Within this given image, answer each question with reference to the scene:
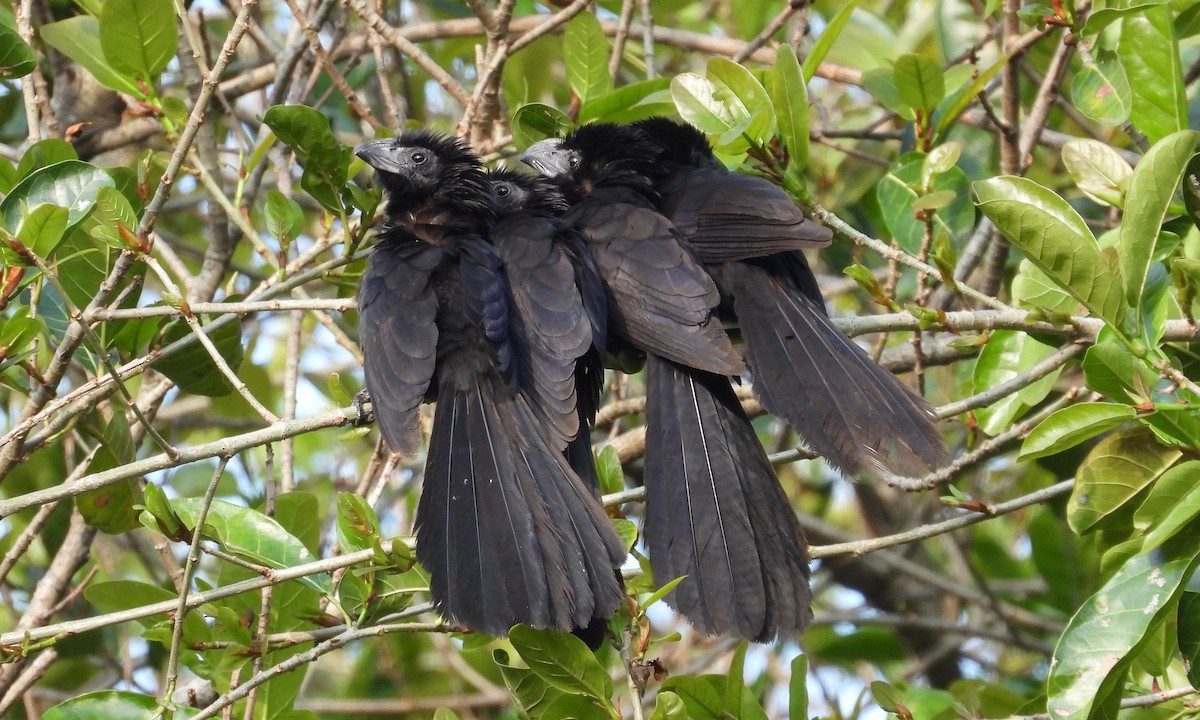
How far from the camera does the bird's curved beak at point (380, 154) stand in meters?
3.95

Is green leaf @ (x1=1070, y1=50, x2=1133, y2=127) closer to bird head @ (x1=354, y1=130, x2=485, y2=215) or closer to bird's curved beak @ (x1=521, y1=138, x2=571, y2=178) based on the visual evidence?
bird's curved beak @ (x1=521, y1=138, x2=571, y2=178)

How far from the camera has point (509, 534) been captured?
9.65 feet

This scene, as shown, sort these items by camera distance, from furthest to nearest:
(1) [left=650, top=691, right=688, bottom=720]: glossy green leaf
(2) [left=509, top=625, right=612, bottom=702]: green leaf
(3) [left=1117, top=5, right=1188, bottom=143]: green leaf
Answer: (3) [left=1117, top=5, right=1188, bottom=143]: green leaf → (2) [left=509, top=625, right=612, bottom=702]: green leaf → (1) [left=650, top=691, right=688, bottom=720]: glossy green leaf

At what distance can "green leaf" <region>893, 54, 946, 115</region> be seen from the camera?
3752 mm

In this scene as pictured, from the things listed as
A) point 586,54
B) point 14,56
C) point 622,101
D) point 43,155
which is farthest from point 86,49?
point 622,101

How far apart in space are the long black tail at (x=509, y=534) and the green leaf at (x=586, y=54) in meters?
1.49

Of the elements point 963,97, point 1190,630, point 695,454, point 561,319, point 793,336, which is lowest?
point 1190,630

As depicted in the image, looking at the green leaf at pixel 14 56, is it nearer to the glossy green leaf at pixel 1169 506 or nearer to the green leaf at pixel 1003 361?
the green leaf at pixel 1003 361

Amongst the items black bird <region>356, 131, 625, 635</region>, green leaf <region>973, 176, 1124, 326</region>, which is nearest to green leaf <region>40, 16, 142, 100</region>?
black bird <region>356, 131, 625, 635</region>

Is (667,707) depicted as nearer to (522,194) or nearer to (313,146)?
(313,146)

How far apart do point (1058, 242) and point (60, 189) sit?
2454 millimetres

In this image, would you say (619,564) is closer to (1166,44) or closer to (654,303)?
(654,303)

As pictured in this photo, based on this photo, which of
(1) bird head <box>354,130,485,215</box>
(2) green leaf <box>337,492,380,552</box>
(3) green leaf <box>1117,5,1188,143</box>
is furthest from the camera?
(1) bird head <box>354,130,485,215</box>

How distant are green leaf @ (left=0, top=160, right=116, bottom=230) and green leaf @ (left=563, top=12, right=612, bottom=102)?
1667 millimetres
